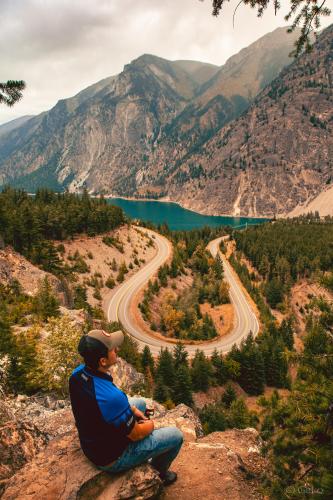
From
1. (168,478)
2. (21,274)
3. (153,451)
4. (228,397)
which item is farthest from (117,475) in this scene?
(228,397)

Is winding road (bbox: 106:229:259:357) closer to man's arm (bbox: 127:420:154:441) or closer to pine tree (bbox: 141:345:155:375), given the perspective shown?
pine tree (bbox: 141:345:155:375)

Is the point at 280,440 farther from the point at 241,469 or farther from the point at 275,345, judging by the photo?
the point at 275,345

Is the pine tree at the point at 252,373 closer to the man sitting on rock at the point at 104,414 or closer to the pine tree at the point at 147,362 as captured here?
the pine tree at the point at 147,362

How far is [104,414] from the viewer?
5.75 metres

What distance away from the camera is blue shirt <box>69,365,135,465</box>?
5762mm

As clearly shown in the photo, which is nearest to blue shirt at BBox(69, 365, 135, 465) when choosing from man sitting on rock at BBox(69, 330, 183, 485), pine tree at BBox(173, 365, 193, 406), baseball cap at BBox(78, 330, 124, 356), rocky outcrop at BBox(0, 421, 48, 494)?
man sitting on rock at BBox(69, 330, 183, 485)

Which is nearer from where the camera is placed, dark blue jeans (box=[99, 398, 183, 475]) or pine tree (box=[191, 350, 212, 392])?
dark blue jeans (box=[99, 398, 183, 475])

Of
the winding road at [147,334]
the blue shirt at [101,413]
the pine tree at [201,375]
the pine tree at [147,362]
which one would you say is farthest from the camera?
the winding road at [147,334]

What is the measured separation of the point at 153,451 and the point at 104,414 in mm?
1543

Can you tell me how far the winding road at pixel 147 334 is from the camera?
198 ft

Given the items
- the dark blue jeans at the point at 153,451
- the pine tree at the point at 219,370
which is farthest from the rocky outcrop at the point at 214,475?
the pine tree at the point at 219,370

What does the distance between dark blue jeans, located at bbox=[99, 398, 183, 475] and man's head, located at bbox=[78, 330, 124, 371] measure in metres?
1.76

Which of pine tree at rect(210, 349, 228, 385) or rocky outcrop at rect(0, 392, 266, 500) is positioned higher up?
rocky outcrop at rect(0, 392, 266, 500)

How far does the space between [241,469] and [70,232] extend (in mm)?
75187
